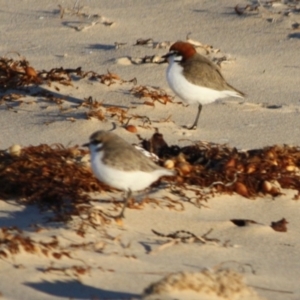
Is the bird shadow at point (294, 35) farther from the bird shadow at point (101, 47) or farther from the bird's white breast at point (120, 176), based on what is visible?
the bird's white breast at point (120, 176)

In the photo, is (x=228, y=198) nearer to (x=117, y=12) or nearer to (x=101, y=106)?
(x=101, y=106)

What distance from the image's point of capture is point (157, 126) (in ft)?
25.0

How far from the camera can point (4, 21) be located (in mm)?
9719

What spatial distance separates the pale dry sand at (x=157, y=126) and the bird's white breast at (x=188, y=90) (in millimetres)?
172

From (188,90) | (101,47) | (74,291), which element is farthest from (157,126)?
(74,291)

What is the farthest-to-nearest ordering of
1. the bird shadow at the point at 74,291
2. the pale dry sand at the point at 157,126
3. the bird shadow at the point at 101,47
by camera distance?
the bird shadow at the point at 101,47 < the pale dry sand at the point at 157,126 < the bird shadow at the point at 74,291

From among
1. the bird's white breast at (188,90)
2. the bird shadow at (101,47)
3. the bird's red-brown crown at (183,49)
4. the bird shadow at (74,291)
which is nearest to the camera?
the bird shadow at (74,291)

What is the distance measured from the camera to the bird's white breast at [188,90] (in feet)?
26.1

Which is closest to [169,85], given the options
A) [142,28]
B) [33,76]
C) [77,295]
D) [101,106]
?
[101,106]

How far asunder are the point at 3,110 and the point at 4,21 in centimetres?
225

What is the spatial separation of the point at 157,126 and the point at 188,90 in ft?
1.77

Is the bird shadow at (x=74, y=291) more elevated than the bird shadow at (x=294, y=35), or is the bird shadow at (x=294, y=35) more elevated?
the bird shadow at (x=294, y=35)

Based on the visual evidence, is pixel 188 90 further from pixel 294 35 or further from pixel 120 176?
pixel 120 176

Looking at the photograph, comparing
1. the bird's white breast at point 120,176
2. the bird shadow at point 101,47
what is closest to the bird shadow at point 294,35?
the bird shadow at point 101,47
